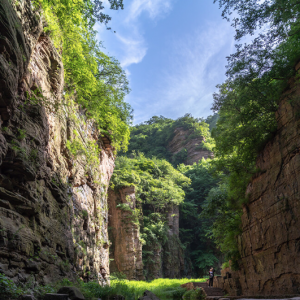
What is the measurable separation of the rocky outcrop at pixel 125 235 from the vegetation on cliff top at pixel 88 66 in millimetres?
11739

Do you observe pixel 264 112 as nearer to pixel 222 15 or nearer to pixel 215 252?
pixel 222 15

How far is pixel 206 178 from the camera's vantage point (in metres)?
50.4

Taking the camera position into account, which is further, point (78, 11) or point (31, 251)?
point (78, 11)

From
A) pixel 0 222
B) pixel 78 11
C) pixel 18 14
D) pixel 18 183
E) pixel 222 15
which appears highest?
pixel 78 11

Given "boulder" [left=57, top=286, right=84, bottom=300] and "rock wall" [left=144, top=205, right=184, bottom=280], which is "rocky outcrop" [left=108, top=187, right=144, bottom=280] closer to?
"rock wall" [left=144, top=205, right=184, bottom=280]

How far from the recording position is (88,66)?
14.6m

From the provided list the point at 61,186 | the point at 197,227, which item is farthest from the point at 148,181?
the point at 61,186

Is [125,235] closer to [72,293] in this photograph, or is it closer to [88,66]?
[88,66]

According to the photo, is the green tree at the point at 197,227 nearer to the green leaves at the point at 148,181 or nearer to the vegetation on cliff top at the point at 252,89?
the green leaves at the point at 148,181

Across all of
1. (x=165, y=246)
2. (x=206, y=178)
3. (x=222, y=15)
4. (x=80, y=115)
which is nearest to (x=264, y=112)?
(x=222, y=15)

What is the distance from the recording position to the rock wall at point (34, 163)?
625cm

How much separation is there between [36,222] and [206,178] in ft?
149

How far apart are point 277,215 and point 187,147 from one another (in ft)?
179

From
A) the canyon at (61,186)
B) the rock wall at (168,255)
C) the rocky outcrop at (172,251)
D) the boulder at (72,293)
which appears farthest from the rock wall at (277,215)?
the rocky outcrop at (172,251)
